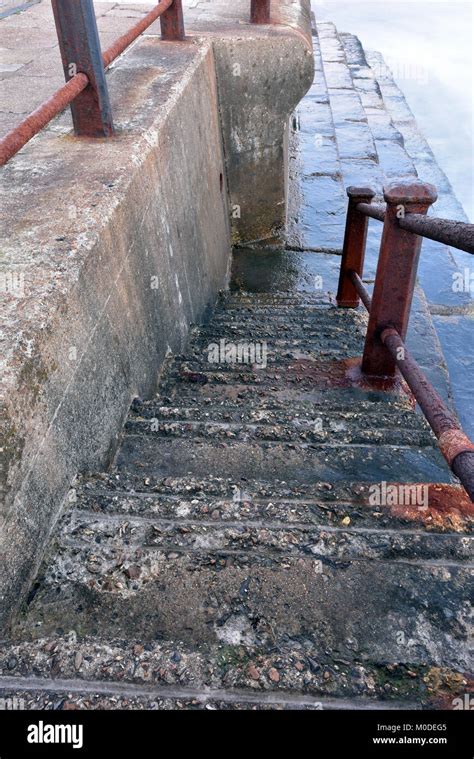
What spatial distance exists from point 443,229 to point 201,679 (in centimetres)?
139

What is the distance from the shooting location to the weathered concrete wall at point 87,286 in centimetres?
146

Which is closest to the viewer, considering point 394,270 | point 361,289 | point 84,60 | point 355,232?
point 84,60

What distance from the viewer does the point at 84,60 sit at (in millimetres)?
2404

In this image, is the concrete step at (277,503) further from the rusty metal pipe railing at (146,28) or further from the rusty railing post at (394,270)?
the rusty metal pipe railing at (146,28)

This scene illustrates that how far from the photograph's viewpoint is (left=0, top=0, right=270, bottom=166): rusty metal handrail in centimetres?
195

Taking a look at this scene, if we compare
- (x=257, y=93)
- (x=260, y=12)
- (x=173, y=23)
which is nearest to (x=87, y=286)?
(x=173, y=23)

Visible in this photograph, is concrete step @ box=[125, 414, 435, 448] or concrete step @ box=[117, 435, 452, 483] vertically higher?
concrete step @ box=[117, 435, 452, 483]

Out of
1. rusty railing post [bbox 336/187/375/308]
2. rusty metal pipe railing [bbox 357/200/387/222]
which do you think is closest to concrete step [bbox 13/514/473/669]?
rusty metal pipe railing [bbox 357/200/387/222]

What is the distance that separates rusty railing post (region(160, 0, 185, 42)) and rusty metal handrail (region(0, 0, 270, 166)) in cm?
151

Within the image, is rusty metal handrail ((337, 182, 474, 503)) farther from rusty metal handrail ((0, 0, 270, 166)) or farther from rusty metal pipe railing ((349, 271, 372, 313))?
rusty metal handrail ((0, 0, 270, 166))

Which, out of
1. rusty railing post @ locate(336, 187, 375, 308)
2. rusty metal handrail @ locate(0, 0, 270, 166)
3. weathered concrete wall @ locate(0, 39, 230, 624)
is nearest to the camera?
weathered concrete wall @ locate(0, 39, 230, 624)

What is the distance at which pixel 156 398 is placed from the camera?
9.01 ft

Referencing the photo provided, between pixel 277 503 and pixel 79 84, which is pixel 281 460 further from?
pixel 79 84
